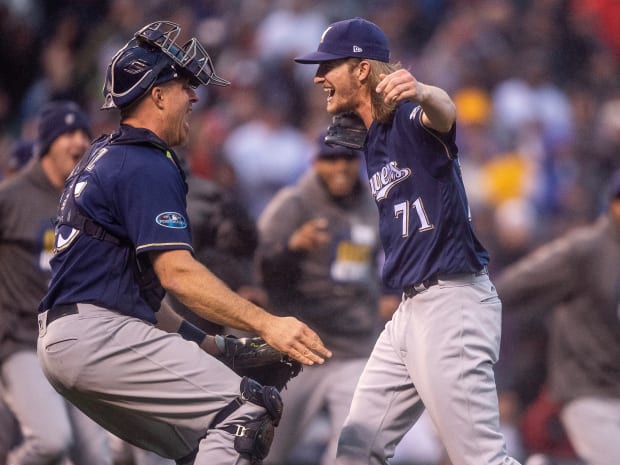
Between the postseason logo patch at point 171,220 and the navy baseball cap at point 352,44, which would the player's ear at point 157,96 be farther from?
the navy baseball cap at point 352,44

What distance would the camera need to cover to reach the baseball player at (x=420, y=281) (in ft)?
16.3

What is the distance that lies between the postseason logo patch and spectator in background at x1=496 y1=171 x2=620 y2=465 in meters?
3.54

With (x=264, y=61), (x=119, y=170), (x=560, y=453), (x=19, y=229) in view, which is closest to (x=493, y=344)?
(x=119, y=170)

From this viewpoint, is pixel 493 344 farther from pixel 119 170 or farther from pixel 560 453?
pixel 560 453

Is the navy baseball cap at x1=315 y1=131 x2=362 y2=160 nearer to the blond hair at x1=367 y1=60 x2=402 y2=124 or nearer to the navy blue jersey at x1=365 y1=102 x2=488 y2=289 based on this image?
the blond hair at x1=367 y1=60 x2=402 y2=124

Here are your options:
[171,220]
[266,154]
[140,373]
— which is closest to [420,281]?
[171,220]

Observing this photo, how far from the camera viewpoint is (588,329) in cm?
729

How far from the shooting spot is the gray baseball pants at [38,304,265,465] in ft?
15.0

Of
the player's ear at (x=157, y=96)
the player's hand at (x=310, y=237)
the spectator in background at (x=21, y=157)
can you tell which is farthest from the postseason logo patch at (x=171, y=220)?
the spectator in background at (x=21, y=157)

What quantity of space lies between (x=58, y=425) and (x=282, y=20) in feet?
25.8

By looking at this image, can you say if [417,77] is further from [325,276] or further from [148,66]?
[148,66]

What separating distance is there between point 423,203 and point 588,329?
2.64m

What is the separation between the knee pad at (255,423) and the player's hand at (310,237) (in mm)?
2778

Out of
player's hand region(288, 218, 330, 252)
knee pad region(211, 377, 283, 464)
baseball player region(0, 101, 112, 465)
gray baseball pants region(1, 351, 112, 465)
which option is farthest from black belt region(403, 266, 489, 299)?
baseball player region(0, 101, 112, 465)
